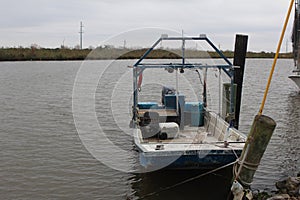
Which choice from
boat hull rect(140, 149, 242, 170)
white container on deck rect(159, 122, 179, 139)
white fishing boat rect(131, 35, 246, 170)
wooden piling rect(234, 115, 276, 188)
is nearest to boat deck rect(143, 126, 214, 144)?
white fishing boat rect(131, 35, 246, 170)

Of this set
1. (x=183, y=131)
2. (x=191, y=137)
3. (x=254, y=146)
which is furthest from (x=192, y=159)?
(x=183, y=131)

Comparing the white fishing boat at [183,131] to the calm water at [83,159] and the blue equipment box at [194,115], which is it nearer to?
the blue equipment box at [194,115]

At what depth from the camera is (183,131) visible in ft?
38.2

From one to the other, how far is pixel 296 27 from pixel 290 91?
5.68m

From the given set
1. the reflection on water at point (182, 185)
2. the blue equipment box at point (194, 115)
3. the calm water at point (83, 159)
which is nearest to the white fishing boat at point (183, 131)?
the blue equipment box at point (194, 115)

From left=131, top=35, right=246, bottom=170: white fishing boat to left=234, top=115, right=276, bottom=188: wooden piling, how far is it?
956 millimetres

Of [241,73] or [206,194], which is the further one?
[241,73]

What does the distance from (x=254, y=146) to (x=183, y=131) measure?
4623mm

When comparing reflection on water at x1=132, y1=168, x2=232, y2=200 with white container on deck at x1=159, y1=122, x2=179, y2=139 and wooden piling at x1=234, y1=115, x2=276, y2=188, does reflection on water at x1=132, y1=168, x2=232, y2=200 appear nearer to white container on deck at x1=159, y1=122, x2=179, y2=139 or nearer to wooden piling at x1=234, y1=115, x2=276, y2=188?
white container on deck at x1=159, y1=122, x2=179, y2=139

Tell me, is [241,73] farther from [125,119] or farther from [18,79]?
[18,79]

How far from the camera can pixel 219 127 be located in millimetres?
10773


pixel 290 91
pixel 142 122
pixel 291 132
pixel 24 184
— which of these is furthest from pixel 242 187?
pixel 290 91

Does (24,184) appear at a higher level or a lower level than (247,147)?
lower

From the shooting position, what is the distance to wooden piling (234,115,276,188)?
23.0ft
